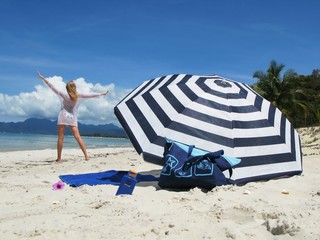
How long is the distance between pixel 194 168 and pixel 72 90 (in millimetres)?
4247

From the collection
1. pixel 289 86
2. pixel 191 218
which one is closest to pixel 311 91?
pixel 289 86

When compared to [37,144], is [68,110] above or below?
above

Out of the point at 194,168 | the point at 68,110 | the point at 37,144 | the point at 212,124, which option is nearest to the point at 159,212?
the point at 194,168

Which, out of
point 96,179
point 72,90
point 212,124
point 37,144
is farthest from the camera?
point 37,144

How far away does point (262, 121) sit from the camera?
504 cm

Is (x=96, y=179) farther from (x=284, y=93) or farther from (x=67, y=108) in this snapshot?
(x=284, y=93)

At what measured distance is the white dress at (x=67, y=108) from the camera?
24.4 ft

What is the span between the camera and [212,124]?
4680 mm

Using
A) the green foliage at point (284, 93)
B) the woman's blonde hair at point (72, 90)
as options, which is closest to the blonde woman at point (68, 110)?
the woman's blonde hair at point (72, 90)

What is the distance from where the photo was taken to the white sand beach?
2.50 metres

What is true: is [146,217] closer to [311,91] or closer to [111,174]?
[111,174]

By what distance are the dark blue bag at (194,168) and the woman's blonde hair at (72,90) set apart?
3912mm

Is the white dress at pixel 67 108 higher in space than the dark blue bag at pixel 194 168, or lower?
higher

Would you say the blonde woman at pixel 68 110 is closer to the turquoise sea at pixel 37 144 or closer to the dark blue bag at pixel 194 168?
the dark blue bag at pixel 194 168
